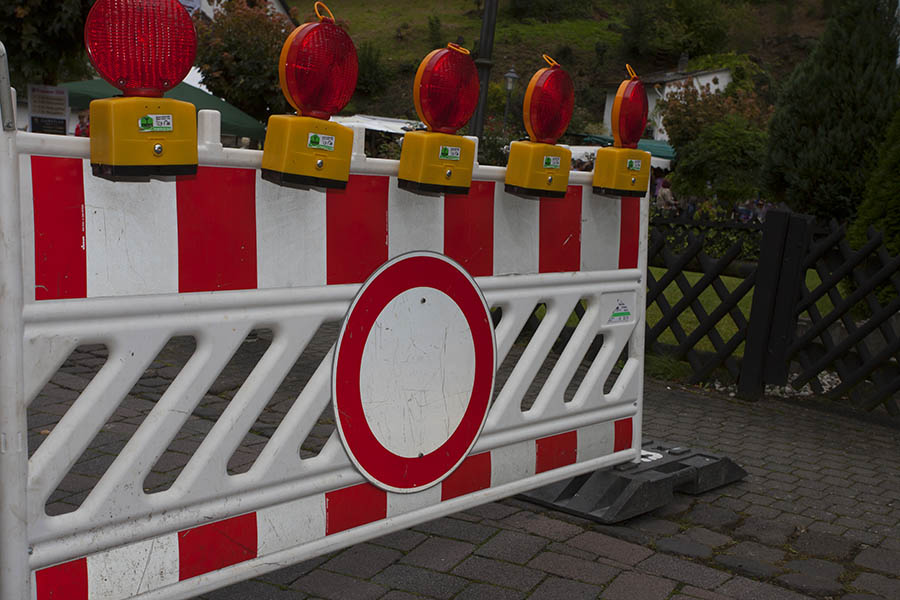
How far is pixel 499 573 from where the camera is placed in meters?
3.05

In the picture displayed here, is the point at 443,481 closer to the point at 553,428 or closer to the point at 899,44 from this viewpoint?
the point at 553,428

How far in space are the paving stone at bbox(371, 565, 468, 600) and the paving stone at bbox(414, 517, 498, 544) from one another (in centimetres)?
33

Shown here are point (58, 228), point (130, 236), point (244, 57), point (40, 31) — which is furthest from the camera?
point (244, 57)

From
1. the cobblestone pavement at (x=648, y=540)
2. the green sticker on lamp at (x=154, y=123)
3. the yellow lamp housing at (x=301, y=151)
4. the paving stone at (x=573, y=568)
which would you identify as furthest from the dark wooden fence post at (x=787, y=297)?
the green sticker on lamp at (x=154, y=123)

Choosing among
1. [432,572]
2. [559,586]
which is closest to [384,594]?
[432,572]

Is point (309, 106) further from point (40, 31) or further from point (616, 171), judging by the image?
point (40, 31)

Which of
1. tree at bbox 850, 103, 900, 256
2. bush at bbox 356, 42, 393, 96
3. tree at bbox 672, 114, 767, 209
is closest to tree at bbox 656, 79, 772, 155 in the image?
tree at bbox 672, 114, 767, 209

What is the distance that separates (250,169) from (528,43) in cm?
10571

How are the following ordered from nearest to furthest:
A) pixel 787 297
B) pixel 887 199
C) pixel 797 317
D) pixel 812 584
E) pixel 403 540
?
pixel 812 584, pixel 403 540, pixel 787 297, pixel 797 317, pixel 887 199

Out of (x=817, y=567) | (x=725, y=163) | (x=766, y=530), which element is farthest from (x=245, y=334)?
(x=725, y=163)

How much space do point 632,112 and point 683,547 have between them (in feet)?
5.24

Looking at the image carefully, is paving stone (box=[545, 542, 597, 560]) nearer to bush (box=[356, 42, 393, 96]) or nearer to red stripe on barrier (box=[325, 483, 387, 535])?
red stripe on barrier (box=[325, 483, 387, 535])

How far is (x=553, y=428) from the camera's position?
3.30 meters

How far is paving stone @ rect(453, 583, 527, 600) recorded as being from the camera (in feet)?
9.37
